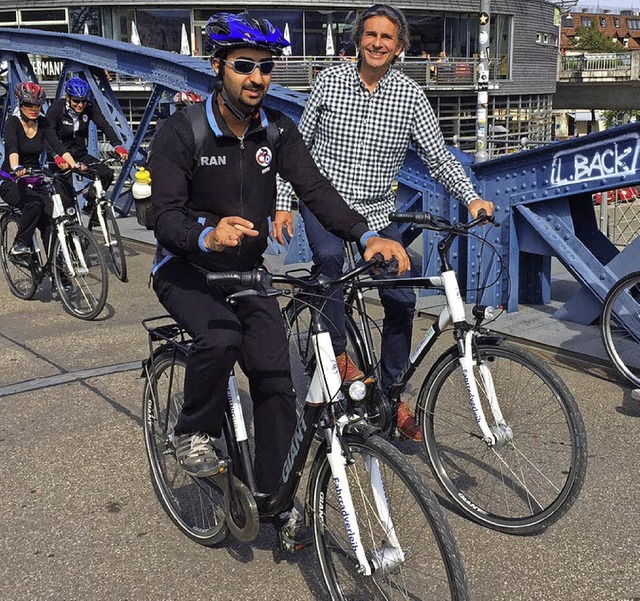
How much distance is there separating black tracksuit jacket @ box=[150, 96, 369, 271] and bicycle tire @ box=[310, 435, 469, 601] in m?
0.90

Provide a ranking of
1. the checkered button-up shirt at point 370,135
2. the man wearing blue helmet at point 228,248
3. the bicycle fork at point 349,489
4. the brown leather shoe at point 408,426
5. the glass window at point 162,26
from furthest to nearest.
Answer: the glass window at point 162,26 < the checkered button-up shirt at point 370,135 < the brown leather shoe at point 408,426 < the man wearing blue helmet at point 228,248 < the bicycle fork at point 349,489

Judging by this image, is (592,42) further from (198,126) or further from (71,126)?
(198,126)

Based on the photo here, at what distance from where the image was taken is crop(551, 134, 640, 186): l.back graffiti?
220 inches

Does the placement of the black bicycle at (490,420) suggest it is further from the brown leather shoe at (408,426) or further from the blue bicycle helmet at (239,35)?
the blue bicycle helmet at (239,35)

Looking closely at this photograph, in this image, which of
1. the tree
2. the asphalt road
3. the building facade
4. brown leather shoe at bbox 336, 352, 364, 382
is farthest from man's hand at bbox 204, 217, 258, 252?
the tree

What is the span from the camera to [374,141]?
4.46 meters

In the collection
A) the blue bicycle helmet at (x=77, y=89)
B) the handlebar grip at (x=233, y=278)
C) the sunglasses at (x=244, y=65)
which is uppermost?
the sunglasses at (x=244, y=65)

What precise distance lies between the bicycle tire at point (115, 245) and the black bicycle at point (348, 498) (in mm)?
5202

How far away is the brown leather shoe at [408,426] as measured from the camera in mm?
4062

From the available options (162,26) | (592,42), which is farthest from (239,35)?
(592,42)

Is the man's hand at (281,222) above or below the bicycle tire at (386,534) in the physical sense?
above

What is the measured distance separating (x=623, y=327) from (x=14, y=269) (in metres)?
5.37

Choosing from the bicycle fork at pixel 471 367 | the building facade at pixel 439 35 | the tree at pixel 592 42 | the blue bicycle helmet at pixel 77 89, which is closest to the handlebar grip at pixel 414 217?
the bicycle fork at pixel 471 367

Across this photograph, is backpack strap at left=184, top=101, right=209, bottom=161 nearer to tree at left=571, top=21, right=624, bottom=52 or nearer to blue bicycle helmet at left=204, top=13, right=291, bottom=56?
blue bicycle helmet at left=204, top=13, right=291, bottom=56
